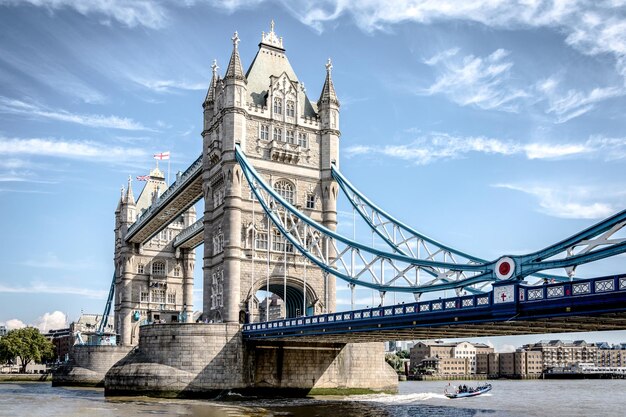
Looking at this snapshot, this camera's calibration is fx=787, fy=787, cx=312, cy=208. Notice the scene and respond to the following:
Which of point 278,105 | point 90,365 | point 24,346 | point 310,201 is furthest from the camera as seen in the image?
point 24,346

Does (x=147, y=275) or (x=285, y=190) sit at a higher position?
(x=285, y=190)

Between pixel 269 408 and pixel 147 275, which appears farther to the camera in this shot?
pixel 147 275

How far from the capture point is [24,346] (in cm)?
11669

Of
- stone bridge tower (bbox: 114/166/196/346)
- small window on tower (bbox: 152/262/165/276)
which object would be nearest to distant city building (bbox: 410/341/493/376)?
stone bridge tower (bbox: 114/166/196/346)

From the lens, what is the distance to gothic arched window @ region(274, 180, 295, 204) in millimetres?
58312

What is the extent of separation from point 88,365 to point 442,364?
10665 cm

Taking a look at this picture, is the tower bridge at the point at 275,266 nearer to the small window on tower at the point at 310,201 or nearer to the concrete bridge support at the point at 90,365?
the small window on tower at the point at 310,201

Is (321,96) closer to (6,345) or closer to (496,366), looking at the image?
(6,345)

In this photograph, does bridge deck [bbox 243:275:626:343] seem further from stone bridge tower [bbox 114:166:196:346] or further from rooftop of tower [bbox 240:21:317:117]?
stone bridge tower [bbox 114:166:196:346]

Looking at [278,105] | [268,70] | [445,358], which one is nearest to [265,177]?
[278,105]

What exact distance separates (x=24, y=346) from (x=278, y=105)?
7525 cm

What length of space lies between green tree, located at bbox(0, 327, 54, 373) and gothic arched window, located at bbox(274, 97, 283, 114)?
7448 centimetres

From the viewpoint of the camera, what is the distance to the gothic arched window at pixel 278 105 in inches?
2342

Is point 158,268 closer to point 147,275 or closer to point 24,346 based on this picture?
point 147,275
